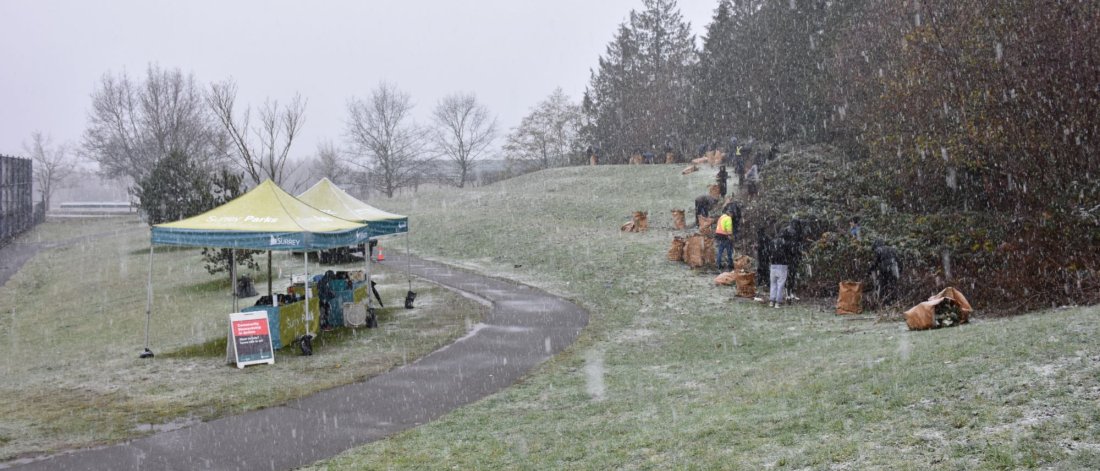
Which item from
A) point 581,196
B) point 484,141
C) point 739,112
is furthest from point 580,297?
point 484,141

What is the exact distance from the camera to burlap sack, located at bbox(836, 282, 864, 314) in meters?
15.2

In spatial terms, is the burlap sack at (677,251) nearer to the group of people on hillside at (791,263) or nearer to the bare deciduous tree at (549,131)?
the group of people on hillside at (791,263)

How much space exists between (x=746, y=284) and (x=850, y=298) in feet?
10.0

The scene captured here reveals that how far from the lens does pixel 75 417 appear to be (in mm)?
10180

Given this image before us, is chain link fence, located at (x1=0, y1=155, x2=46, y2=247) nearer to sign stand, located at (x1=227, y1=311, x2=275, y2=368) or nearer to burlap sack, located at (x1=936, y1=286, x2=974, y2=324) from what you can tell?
sign stand, located at (x1=227, y1=311, x2=275, y2=368)

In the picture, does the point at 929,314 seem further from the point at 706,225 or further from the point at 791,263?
the point at 706,225

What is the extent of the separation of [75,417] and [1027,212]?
18202mm

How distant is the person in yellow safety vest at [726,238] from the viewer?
2073 centimetres

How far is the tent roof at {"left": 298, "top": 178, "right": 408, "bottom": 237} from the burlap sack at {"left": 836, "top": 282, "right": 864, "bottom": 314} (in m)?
10.4

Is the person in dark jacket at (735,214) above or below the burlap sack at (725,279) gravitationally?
above

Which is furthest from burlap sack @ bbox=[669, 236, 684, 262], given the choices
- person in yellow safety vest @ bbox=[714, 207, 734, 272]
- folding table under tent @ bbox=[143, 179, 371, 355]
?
folding table under tent @ bbox=[143, 179, 371, 355]

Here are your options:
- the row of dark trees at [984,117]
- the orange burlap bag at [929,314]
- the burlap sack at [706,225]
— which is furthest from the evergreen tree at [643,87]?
the orange burlap bag at [929,314]

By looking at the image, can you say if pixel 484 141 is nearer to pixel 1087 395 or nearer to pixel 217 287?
pixel 217 287

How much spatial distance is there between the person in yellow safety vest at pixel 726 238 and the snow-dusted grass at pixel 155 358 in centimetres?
695
